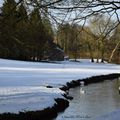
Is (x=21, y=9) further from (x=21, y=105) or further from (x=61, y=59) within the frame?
(x=61, y=59)

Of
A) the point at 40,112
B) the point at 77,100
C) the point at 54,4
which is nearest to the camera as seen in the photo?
the point at 54,4

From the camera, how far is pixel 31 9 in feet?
30.1

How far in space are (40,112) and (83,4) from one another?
1260cm

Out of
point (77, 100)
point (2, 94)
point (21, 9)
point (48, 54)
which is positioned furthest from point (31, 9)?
point (48, 54)

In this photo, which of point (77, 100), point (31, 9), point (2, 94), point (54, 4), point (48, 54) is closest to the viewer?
point (54, 4)

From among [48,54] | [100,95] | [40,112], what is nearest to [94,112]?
[40,112]

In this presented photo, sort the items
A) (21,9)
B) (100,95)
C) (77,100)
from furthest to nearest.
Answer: (100,95)
(77,100)
(21,9)

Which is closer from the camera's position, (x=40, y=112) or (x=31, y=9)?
(x=31, y=9)

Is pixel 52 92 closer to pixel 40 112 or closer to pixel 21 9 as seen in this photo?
pixel 40 112

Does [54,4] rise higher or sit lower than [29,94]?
higher

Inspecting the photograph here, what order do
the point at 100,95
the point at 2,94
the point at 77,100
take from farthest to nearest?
the point at 100,95 < the point at 77,100 < the point at 2,94

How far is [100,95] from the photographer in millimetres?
30781

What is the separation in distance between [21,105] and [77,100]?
718 cm

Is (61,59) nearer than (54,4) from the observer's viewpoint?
No
